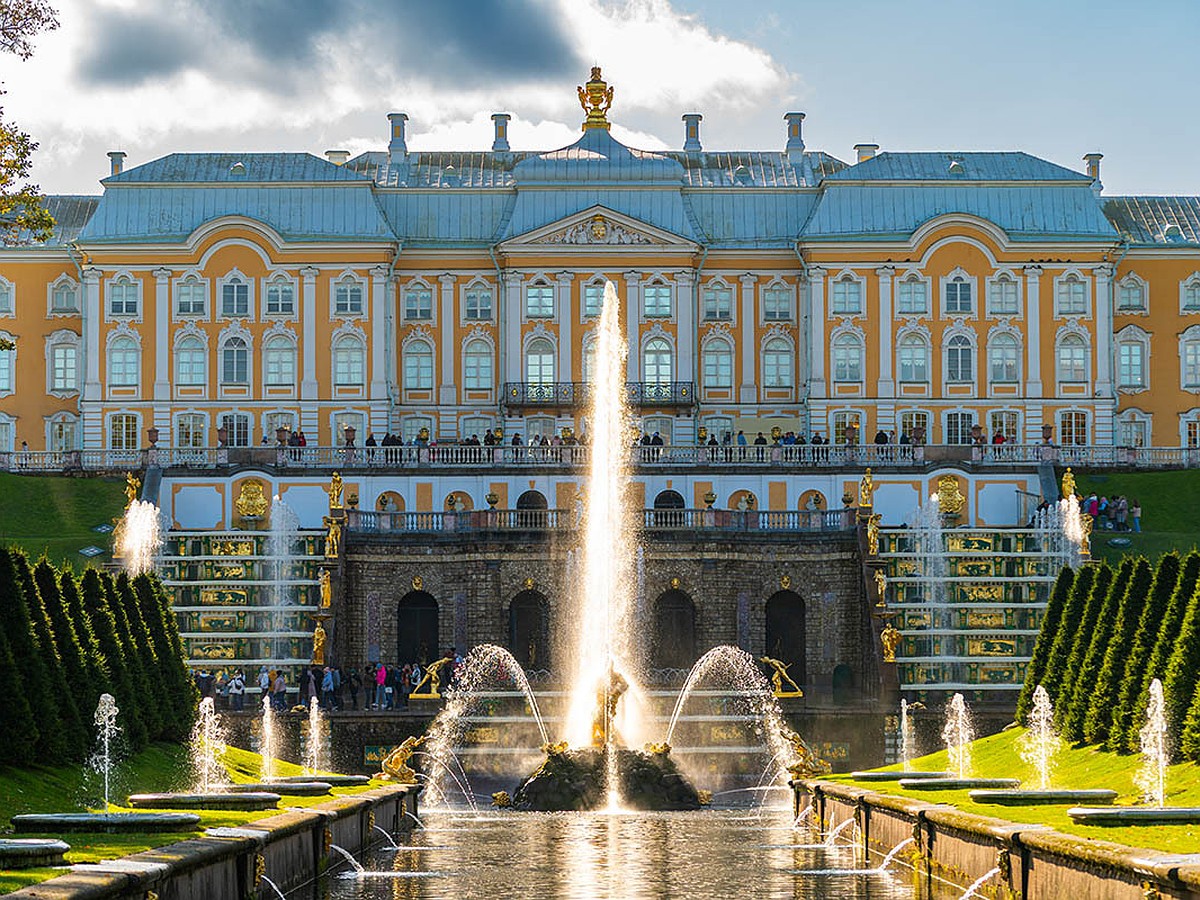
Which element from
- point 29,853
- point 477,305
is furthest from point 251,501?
point 29,853

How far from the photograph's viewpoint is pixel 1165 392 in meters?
92.9

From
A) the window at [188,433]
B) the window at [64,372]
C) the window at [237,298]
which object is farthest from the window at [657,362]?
the window at [64,372]

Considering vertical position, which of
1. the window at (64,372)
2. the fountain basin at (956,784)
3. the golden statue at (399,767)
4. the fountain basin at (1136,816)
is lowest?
the golden statue at (399,767)

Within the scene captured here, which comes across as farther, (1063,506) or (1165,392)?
(1165,392)

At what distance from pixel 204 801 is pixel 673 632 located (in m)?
40.5

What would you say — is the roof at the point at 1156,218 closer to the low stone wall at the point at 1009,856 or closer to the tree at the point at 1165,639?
the tree at the point at 1165,639

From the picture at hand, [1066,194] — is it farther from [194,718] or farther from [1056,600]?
A: [194,718]

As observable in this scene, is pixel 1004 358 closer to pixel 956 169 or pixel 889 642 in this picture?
pixel 956 169

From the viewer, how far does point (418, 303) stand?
3622 inches

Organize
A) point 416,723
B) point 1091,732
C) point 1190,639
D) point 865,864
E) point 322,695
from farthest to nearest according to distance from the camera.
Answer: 1. point 322,695
2. point 416,723
3. point 1091,732
4. point 1190,639
5. point 865,864

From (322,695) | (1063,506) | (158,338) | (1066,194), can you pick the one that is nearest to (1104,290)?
(1066,194)

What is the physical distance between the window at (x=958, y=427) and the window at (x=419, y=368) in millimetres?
19008

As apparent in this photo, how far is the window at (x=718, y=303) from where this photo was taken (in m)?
92.0

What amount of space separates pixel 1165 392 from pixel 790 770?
5421 cm
